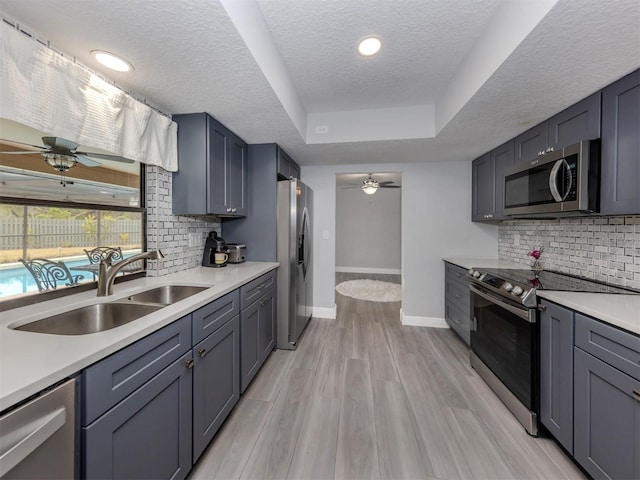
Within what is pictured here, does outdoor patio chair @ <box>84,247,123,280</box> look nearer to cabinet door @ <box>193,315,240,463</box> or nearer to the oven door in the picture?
cabinet door @ <box>193,315,240,463</box>

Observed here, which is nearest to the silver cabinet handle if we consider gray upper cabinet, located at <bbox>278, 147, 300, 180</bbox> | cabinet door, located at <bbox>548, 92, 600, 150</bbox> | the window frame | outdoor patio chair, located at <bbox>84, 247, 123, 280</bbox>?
the window frame

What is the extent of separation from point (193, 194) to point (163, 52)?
0.98 meters

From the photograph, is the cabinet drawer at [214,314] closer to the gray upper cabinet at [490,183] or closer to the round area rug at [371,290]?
the gray upper cabinet at [490,183]

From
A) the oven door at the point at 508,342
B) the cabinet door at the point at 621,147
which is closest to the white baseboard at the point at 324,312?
the oven door at the point at 508,342

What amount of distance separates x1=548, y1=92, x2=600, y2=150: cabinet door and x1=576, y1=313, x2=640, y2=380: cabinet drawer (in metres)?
1.20

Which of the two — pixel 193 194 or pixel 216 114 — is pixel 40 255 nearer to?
pixel 193 194

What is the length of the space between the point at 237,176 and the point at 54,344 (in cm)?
195

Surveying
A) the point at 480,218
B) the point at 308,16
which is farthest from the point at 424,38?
the point at 480,218

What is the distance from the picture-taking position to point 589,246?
2020 millimetres

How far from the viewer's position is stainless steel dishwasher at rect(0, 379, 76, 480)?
2.01 feet

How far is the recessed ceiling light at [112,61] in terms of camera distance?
1.35 metres

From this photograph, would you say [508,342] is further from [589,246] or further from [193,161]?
[193,161]

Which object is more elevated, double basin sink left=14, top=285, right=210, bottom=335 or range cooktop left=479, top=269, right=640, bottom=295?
range cooktop left=479, top=269, right=640, bottom=295

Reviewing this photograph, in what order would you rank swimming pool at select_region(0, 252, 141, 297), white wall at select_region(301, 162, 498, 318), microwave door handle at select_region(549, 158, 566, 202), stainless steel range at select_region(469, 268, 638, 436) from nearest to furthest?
1. swimming pool at select_region(0, 252, 141, 297)
2. stainless steel range at select_region(469, 268, 638, 436)
3. microwave door handle at select_region(549, 158, 566, 202)
4. white wall at select_region(301, 162, 498, 318)
